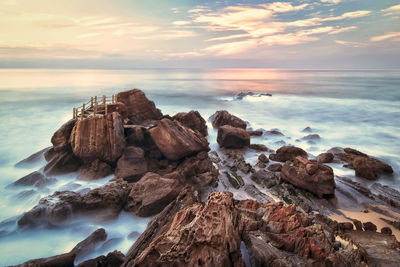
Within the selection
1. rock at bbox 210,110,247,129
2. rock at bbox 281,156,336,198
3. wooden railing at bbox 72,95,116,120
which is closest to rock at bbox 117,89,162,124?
wooden railing at bbox 72,95,116,120

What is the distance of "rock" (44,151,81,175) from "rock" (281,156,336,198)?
12.8 meters

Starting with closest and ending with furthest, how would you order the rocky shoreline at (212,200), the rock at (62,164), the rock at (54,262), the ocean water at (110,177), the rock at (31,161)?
the rocky shoreline at (212,200) < the rock at (54,262) < the ocean water at (110,177) < the rock at (62,164) < the rock at (31,161)

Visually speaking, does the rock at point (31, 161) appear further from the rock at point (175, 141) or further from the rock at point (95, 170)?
the rock at point (175, 141)

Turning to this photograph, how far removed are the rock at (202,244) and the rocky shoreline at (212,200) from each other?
0.02m

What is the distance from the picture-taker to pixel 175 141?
48.7ft

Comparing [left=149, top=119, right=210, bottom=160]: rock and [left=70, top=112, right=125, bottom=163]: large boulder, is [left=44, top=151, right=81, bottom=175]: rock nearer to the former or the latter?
[left=70, top=112, right=125, bottom=163]: large boulder

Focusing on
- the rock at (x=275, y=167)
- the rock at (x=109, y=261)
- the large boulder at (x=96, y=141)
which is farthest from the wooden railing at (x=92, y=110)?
the rock at (x=275, y=167)

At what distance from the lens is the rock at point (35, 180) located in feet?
44.5

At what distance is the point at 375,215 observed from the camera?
11.4m

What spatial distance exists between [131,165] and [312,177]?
10.2 metres

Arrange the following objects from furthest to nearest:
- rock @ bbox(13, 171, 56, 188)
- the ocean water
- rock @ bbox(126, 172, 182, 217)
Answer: rock @ bbox(13, 171, 56, 188)
rock @ bbox(126, 172, 182, 217)
the ocean water

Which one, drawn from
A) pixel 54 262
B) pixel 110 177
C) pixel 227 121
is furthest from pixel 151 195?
pixel 227 121

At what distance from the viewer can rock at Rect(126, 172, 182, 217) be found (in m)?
10.7

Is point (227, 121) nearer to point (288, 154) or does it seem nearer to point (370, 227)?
point (288, 154)
